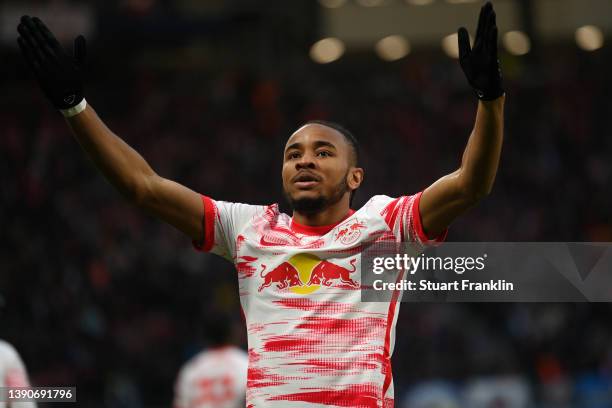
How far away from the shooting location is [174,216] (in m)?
4.13

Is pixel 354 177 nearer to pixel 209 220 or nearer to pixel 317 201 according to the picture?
pixel 317 201

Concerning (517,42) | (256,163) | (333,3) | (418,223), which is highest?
(333,3)

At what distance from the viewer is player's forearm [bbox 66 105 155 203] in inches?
155

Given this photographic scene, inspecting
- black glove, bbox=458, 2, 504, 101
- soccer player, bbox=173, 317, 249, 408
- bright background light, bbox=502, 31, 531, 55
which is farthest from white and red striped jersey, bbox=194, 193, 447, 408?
bright background light, bbox=502, 31, 531, 55

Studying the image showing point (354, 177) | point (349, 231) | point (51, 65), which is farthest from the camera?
point (354, 177)

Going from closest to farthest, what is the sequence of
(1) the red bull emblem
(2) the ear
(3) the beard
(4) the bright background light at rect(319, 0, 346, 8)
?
1. (1) the red bull emblem
2. (3) the beard
3. (2) the ear
4. (4) the bright background light at rect(319, 0, 346, 8)

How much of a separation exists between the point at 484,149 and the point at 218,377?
5418mm

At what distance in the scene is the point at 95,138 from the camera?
13.0 feet

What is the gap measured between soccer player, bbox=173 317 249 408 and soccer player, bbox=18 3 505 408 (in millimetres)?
4475

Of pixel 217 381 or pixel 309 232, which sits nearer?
pixel 309 232

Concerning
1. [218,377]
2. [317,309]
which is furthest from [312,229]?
[218,377]

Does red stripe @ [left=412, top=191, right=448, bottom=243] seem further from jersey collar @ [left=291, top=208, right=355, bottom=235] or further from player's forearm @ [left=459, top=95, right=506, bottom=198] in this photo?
jersey collar @ [left=291, top=208, right=355, bottom=235]

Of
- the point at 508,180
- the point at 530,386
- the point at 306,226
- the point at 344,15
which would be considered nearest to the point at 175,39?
the point at 344,15

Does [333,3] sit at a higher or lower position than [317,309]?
higher
